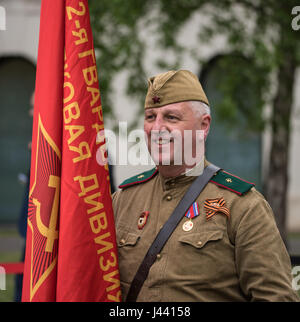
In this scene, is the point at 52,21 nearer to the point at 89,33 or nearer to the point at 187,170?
the point at 89,33

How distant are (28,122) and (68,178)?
12689 millimetres

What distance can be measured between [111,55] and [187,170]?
5.83 m

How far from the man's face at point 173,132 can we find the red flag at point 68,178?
21cm

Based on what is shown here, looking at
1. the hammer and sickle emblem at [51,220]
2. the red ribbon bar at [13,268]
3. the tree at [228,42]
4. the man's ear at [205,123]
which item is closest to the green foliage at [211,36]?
the tree at [228,42]

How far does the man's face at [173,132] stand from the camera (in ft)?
6.54

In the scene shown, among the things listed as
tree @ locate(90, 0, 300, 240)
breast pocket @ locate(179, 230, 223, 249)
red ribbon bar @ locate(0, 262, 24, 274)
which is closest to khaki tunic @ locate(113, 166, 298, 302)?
breast pocket @ locate(179, 230, 223, 249)

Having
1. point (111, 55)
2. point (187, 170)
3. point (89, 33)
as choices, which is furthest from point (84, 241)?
point (111, 55)

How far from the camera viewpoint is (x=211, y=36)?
7.95 meters

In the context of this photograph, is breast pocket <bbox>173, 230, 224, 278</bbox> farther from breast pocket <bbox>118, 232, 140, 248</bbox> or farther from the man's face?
the man's face

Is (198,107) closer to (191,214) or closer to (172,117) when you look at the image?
(172,117)

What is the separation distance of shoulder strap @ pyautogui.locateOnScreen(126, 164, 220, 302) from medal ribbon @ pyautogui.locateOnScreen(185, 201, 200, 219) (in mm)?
15

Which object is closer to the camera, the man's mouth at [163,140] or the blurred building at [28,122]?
the man's mouth at [163,140]

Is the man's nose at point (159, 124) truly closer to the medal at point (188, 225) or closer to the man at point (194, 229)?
the man at point (194, 229)

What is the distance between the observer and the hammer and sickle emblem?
1.86 meters
